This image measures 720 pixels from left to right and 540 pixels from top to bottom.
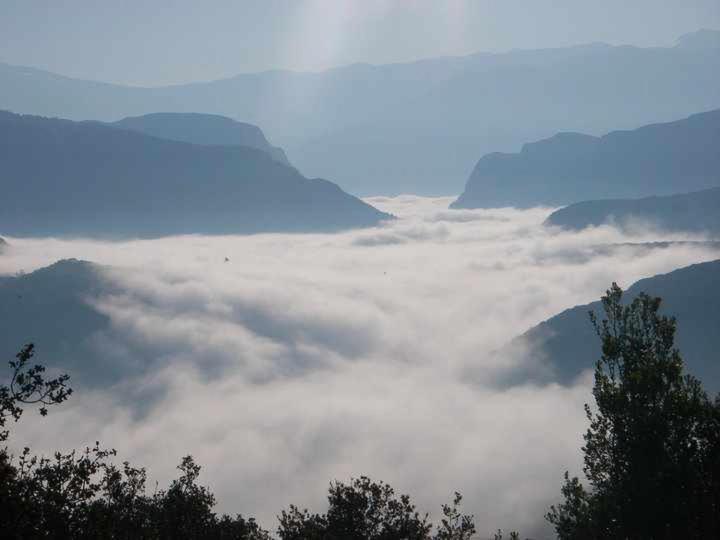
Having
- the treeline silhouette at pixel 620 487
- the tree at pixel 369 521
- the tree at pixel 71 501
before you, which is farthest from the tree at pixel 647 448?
the tree at pixel 71 501

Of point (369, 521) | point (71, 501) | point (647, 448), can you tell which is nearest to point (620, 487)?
point (647, 448)

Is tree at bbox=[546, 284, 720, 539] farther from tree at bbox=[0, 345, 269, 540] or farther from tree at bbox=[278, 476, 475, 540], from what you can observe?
tree at bbox=[0, 345, 269, 540]

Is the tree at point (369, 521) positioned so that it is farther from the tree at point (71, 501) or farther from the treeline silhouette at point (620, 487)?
the tree at point (71, 501)

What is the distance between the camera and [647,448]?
106ft

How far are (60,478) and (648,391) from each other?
28287mm

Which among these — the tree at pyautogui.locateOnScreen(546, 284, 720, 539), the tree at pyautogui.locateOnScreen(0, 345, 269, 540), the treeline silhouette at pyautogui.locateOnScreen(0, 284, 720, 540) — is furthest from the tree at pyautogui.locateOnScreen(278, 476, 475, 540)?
the tree at pyautogui.locateOnScreen(546, 284, 720, 539)

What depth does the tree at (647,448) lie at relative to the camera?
30.2 meters

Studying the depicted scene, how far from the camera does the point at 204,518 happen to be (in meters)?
32.7

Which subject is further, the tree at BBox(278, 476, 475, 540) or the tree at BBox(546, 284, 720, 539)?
the tree at BBox(278, 476, 475, 540)

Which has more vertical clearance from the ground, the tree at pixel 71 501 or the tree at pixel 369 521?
the tree at pixel 71 501

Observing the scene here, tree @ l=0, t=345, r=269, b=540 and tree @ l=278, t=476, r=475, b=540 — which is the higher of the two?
tree @ l=0, t=345, r=269, b=540

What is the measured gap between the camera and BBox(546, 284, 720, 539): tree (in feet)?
99.2

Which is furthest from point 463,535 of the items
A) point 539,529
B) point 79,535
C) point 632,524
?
point 539,529

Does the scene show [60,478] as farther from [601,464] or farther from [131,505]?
[601,464]
